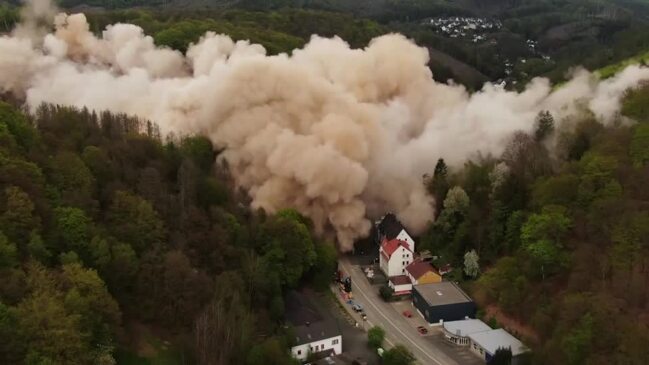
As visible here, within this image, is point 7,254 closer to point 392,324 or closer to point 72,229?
point 72,229

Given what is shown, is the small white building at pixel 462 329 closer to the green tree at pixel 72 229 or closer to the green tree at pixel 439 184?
the green tree at pixel 439 184

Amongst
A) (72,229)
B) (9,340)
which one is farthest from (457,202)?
(9,340)

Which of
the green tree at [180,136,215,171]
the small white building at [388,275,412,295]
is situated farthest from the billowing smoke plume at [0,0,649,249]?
the small white building at [388,275,412,295]

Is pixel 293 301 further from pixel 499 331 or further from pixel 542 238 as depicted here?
pixel 542 238

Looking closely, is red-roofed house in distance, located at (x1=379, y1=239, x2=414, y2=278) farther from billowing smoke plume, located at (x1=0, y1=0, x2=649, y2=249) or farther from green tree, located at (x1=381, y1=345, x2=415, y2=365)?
green tree, located at (x1=381, y1=345, x2=415, y2=365)

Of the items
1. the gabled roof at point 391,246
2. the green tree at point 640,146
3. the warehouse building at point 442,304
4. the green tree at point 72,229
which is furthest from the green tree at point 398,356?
the green tree at point 640,146
